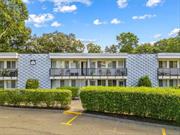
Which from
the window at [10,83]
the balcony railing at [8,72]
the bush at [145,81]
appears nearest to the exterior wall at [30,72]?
the balcony railing at [8,72]

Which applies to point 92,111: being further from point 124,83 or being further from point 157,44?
point 157,44

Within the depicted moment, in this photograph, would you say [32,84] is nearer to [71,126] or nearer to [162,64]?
[162,64]

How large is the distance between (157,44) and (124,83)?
32.7 metres

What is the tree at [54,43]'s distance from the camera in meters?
52.8

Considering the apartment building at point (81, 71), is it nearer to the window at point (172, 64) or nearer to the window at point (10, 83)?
the window at point (10, 83)

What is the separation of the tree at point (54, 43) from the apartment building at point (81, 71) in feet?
66.2

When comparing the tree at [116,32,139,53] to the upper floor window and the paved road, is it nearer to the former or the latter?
the upper floor window

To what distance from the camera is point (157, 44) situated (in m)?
62.5

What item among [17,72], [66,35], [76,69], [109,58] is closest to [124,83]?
[109,58]

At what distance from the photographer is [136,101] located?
14.6 meters

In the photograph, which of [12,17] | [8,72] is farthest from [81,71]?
[12,17]

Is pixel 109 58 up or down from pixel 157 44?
down

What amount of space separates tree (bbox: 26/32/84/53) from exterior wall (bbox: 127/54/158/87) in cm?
2547

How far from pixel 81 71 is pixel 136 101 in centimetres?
1807
